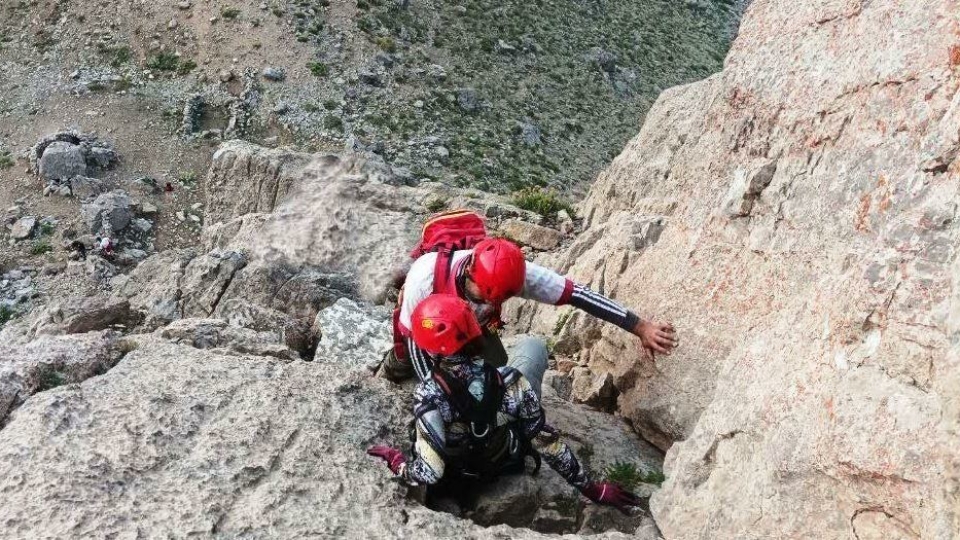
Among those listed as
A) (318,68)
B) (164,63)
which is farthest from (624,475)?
(164,63)

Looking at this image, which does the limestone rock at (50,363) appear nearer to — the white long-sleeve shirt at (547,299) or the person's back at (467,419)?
the white long-sleeve shirt at (547,299)

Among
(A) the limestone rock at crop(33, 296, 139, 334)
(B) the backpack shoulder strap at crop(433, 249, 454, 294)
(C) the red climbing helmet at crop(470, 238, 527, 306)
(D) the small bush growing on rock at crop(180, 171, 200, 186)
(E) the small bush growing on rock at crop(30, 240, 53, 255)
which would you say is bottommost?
(E) the small bush growing on rock at crop(30, 240, 53, 255)

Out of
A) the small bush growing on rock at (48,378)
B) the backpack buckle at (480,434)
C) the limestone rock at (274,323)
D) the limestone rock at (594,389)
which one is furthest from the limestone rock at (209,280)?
the backpack buckle at (480,434)

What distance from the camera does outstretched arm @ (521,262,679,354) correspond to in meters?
7.90

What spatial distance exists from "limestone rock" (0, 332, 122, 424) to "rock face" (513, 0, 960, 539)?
580cm

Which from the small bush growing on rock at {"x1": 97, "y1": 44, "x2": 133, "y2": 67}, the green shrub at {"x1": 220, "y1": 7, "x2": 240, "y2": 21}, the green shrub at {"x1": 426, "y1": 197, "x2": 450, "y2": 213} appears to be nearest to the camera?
the green shrub at {"x1": 426, "y1": 197, "x2": 450, "y2": 213}

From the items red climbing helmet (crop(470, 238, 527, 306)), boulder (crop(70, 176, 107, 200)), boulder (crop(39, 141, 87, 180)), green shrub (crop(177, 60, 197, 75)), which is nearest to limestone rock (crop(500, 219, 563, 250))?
red climbing helmet (crop(470, 238, 527, 306))

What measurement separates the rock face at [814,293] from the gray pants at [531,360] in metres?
1.20

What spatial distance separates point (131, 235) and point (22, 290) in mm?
4959

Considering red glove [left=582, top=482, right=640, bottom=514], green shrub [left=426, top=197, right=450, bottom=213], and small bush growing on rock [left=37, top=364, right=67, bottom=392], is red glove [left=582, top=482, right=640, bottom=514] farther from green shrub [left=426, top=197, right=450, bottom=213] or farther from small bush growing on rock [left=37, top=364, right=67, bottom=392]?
green shrub [left=426, top=197, right=450, bottom=213]

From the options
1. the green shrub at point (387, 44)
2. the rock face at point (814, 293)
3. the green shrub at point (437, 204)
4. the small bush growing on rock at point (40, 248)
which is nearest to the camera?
the rock face at point (814, 293)

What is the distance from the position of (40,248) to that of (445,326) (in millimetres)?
29948

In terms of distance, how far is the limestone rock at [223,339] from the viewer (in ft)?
29.5

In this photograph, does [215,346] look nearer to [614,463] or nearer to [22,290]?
[614,463]
